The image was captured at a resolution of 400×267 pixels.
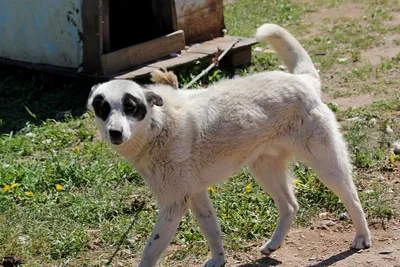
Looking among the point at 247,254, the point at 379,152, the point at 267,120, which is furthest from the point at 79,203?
the point at 379,152

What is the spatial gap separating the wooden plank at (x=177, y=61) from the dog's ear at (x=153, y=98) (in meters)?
3.76

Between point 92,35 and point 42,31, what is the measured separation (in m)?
0.86

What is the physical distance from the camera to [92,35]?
7.99 metres

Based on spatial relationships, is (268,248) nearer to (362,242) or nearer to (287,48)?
(362,242)

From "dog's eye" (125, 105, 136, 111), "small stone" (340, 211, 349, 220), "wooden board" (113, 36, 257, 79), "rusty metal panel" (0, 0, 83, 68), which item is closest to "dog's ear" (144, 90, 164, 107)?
"dog's eye" (125, 105, 136, 111)

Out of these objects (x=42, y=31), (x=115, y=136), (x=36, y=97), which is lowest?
(x=36, y=97)

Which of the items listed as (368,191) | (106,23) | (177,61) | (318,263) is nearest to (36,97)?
(106,23)

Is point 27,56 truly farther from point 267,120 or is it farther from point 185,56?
point 267,120

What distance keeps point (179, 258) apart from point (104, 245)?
0.58 m

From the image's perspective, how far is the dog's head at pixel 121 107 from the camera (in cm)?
407

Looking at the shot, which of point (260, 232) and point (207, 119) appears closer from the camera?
point (207, 119)

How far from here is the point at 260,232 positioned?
5.19 meters

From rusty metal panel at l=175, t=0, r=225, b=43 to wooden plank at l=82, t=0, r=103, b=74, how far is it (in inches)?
47.7

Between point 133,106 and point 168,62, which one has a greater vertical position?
point 133,106
